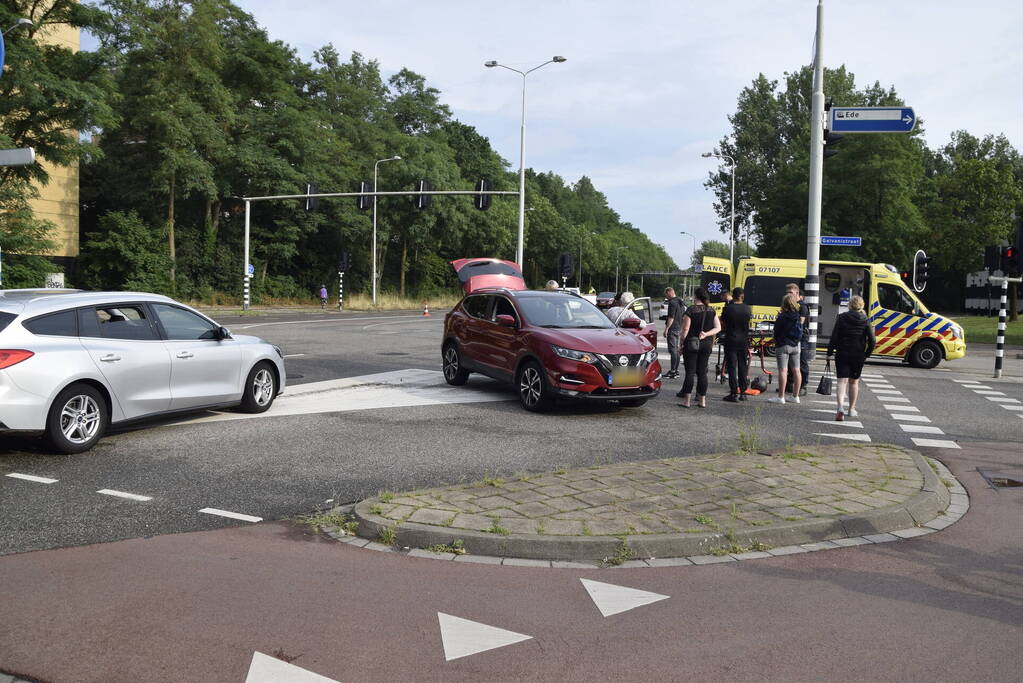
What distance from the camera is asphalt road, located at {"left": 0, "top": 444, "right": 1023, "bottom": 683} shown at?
11.8 ft

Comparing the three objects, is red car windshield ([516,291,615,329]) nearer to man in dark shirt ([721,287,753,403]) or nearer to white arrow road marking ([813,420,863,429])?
man in dark shirt ([721,287,753,403])

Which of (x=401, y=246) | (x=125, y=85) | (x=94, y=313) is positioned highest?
(x=125, y=85)

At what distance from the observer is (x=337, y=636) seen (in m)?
3.87

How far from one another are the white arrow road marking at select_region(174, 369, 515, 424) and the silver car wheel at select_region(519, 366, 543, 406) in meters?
0.86

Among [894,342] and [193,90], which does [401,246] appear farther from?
[894,342]

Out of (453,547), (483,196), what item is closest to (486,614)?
(453,547)

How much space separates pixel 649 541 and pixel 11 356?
546 centimetres

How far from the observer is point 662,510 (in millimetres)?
5820

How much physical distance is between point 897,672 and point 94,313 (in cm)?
728

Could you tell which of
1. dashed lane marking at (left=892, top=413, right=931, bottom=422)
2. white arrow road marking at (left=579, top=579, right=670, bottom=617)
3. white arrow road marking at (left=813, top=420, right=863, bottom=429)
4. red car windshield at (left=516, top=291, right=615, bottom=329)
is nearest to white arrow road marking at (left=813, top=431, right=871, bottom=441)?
white arrow road marking at (left=813, top=420, right=863, bottom=429)

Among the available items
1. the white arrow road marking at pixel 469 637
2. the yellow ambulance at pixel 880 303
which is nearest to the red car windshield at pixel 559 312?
the white arrow road marking at pixel 469 637

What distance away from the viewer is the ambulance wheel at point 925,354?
792 inches

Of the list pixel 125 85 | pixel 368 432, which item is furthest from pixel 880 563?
pixel 125 85

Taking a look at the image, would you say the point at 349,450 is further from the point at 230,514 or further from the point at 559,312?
the point at 559,312
